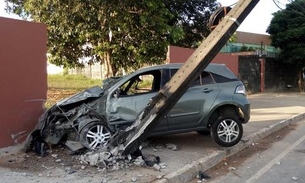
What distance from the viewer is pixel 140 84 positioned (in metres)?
7.72

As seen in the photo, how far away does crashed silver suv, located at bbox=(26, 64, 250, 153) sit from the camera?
6.74 metres

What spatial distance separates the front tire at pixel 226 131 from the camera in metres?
7.20

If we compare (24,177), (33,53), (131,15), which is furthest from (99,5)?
(24,177)

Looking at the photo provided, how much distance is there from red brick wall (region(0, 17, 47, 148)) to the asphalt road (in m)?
3.86

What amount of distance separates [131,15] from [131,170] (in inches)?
364

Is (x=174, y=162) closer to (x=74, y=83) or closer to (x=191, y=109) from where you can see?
(x=191, y=109)

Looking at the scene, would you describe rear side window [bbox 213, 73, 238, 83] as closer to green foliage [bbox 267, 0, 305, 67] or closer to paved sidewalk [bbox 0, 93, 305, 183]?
paved sidewalk [bbox 0, 93, 305, 183]

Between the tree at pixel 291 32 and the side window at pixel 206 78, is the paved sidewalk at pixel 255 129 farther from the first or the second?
the tree at pixel 291 32

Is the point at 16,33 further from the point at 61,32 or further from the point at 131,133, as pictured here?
the point at 61,32

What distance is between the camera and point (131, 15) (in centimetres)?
1389

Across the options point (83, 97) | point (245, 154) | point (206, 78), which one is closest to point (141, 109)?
point (83, 97)

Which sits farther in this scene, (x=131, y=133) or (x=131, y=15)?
(x=131, y=15)

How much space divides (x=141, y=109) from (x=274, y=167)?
8.57 ft

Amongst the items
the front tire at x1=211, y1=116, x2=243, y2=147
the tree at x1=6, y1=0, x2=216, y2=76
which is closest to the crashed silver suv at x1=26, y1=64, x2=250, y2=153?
the front tire at x1=211, y1=116, x2=243, y2=147
